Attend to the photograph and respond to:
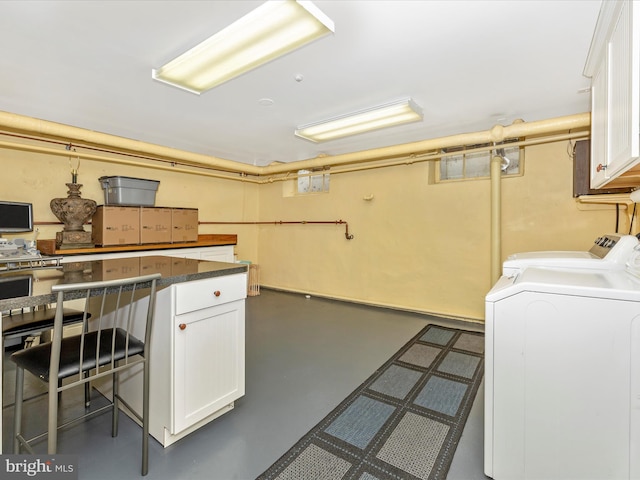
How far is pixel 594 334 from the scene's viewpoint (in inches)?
51.1

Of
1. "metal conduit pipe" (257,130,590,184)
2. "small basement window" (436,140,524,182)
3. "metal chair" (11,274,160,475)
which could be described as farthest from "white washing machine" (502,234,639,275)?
"metal chair" (11,274,160,475)

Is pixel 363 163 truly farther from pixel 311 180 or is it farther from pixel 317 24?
pixel 317 24

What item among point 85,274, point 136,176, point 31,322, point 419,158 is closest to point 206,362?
point 85,274

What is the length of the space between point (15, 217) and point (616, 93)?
15.3 ft

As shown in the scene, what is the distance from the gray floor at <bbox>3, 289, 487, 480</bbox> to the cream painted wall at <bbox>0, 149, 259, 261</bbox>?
1929 mm

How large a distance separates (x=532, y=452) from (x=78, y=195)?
4713 millimetres

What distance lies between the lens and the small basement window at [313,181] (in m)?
5.17

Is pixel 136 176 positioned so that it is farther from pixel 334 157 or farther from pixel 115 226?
pixel 334 157

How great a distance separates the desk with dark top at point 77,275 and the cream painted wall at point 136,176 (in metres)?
2.47

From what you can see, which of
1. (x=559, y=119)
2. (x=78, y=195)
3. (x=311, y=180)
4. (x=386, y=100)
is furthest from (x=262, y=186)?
(x=559, y=119)

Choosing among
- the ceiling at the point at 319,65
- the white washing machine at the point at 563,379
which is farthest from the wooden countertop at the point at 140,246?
the white washing machine at the point at 563,379

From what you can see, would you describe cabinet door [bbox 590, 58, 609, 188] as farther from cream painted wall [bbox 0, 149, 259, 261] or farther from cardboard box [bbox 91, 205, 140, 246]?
cream painted wall [bbox 0, 149, 259, 261]

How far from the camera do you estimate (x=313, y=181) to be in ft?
17.9

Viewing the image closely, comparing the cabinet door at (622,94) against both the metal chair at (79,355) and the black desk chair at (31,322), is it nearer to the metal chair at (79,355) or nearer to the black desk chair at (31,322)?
the metal chair at (79,355)
